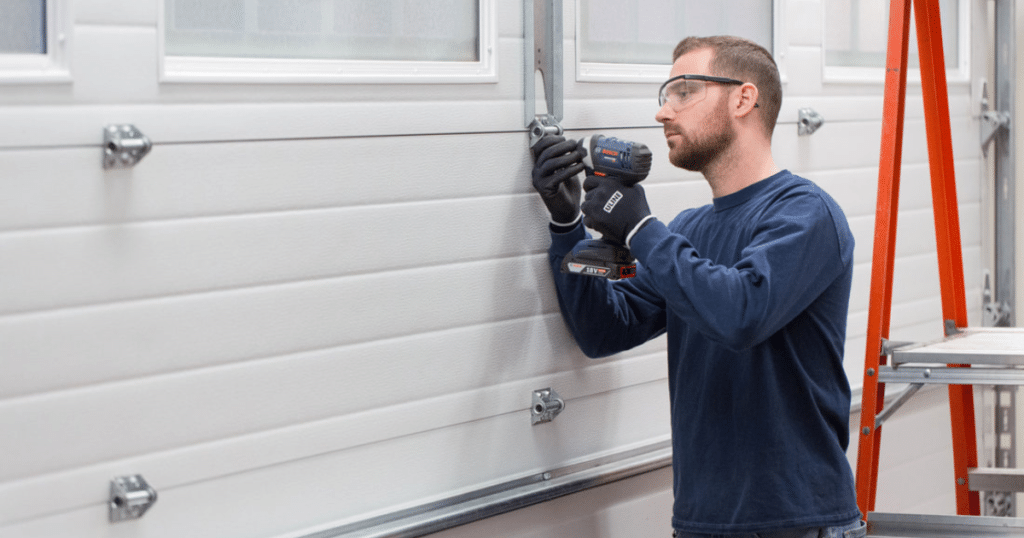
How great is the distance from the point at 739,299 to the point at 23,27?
4.88 ft

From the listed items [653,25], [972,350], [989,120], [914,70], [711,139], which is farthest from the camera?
[989,120]

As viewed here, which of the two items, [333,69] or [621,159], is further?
[621,159]

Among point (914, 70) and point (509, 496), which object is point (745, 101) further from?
point (914, 70)

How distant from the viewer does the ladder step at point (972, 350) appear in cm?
248

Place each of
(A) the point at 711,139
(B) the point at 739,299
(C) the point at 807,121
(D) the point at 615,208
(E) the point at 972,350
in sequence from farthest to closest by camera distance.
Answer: (C) the point at 807,121
(E) the point at 972,350
(A) the point at 711,139
(D) the point at 615,208
(B) the point at 739,299

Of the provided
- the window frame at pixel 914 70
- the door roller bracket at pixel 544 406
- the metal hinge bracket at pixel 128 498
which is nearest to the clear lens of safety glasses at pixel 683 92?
the door roller bracket at pixel 544 406

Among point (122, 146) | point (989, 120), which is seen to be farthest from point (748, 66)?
point (989, 120)

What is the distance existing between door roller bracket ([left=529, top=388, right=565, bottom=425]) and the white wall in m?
0.02

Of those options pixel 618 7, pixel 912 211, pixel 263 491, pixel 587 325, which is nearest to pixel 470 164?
pixel 587 325

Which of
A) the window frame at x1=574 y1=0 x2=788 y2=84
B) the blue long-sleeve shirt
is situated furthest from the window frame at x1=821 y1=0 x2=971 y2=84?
the blue long-sleeve shirt

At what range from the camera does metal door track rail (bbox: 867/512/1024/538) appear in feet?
8.45

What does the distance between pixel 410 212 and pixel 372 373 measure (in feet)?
1.26

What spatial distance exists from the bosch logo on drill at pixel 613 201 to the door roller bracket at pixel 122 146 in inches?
38.9

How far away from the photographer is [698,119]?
2332 mm
